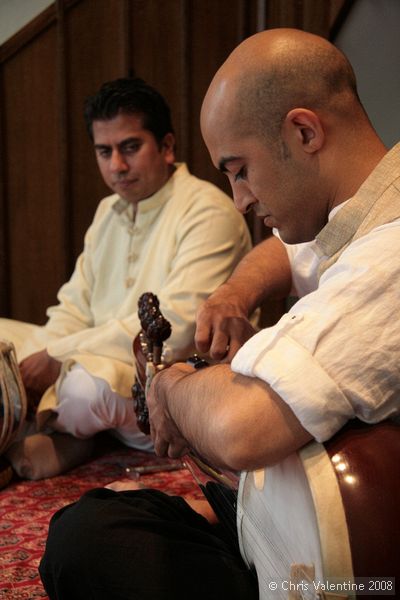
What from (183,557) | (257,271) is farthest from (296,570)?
(257,271)

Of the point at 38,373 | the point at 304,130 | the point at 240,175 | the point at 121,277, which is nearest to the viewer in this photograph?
the point at 304,130

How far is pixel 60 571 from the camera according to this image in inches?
58.1

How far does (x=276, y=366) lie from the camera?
3.58 feet

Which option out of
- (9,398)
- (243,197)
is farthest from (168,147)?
(243,197)

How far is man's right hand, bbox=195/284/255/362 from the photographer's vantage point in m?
1.80

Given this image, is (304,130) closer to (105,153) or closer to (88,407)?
(88,407)

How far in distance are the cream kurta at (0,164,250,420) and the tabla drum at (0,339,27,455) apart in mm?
306

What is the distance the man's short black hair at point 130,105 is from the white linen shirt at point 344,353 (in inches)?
92.1

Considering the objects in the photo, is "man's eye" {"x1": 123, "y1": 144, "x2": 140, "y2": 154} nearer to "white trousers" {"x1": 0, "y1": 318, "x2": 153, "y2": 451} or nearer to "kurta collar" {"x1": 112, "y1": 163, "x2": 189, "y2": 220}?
"kurta collar" {"x1": 112, "y1": 163, "x2": 189, "y2": 220}

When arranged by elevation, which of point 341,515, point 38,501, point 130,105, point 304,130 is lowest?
point 38,501

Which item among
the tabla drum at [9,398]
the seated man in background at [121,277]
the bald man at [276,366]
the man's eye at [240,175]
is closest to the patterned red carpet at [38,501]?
the seated man in background at [121,277]

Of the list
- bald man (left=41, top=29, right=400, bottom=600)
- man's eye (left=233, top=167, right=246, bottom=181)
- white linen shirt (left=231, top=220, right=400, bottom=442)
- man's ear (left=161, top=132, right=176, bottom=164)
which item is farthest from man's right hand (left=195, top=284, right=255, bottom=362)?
man's ear (left=161, top=132, right=176, bottom=164)

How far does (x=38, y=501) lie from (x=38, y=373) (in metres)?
0.71

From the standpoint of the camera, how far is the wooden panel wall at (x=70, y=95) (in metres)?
4.20
